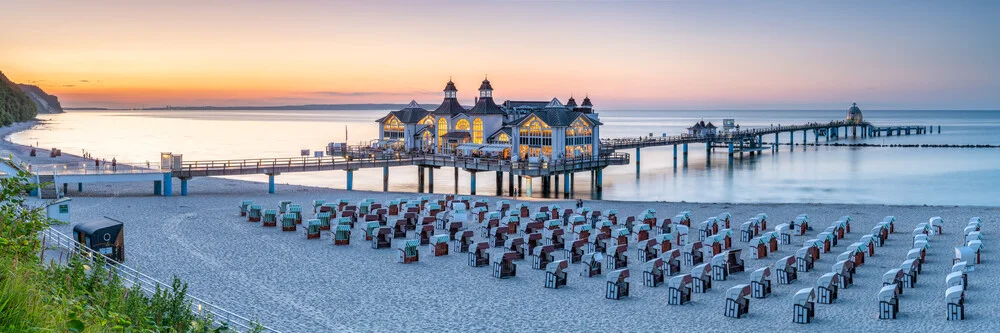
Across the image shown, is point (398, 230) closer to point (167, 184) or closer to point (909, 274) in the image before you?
→ point (909, 274)

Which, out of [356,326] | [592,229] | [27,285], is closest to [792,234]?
[592,229]

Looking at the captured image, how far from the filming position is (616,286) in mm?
15312

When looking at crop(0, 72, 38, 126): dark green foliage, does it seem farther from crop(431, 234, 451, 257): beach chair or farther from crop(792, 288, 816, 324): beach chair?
crop(792, 288, 816, 324): beach chair

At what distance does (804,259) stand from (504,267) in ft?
21.5

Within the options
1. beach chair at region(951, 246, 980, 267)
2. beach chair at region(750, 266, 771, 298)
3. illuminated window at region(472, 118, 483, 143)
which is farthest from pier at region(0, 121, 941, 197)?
beach chair at region(951, 246, 980, 267)

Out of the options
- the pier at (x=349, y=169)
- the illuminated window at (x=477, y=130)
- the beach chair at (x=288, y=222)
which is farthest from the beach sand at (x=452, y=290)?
the illuminated window at (x=477, y=130)

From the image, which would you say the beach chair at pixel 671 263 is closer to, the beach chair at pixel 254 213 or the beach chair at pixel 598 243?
the beach chair at pixel 598 243

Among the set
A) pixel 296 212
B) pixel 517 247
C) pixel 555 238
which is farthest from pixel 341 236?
pixel 555 238

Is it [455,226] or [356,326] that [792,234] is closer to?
[455,226]

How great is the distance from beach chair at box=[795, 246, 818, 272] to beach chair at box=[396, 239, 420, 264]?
27.7ft

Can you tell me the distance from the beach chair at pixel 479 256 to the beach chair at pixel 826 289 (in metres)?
7.01

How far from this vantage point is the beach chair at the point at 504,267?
17188 mm

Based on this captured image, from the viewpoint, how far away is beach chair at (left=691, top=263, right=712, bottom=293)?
A: 15.8 meters

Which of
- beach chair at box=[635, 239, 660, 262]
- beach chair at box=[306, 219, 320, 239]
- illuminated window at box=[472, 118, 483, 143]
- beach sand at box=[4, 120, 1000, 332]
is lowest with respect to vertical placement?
beach sand at box=[4, 120, 1000, 332]
